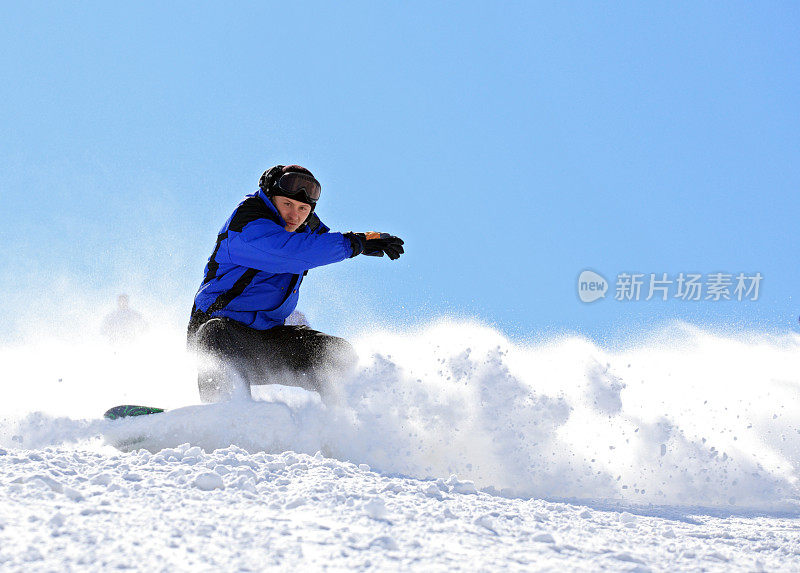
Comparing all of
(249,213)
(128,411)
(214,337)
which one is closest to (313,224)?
(249,213)

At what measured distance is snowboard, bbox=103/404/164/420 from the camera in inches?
149

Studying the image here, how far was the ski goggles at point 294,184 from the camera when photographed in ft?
14.2

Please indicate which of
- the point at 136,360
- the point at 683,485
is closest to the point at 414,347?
the point at 683,485

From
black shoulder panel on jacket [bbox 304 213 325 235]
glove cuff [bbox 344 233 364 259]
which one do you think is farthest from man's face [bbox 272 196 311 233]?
glove cuff [bbox 344 233 364 259]

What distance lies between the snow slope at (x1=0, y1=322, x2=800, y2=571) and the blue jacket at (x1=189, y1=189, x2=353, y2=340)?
0.61 metres

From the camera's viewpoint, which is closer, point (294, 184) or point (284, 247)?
point (284, 247)

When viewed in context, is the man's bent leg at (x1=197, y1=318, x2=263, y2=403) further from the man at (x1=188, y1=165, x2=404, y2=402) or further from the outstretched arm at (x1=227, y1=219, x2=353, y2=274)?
the outstretched arm at (x1=227, y1=219, x2=353, y2=274)

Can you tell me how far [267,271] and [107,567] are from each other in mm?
2793

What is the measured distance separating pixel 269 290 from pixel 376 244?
2.60 feet

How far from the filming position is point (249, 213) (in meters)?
4.21

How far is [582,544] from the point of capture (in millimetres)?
2045

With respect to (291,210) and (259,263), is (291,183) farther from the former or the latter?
(259,263)

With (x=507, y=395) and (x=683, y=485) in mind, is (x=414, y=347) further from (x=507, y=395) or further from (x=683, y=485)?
(x=683, y=485)

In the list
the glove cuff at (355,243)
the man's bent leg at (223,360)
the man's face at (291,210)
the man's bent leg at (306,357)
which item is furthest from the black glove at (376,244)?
the man's bent leg at (223,360)
